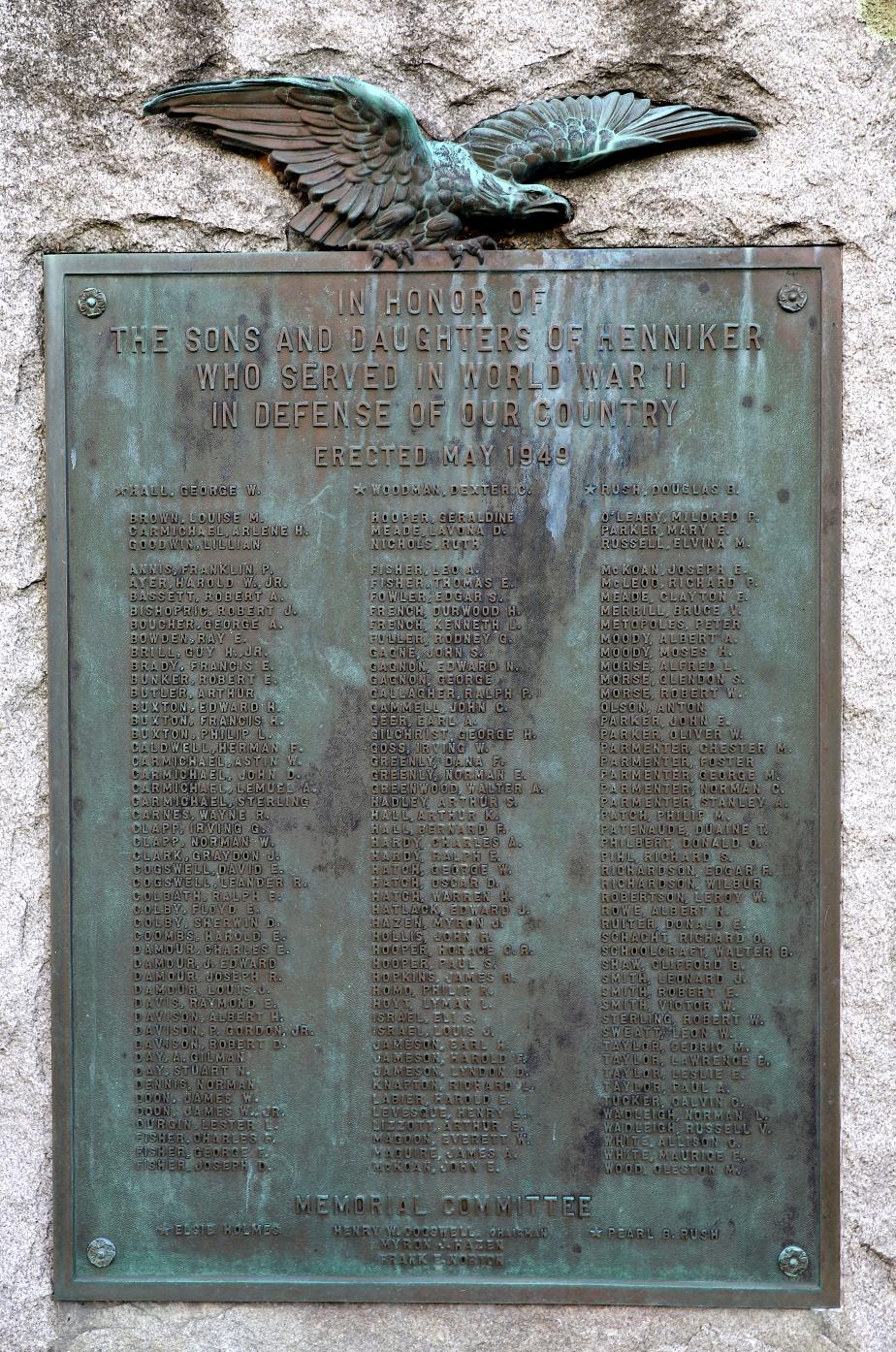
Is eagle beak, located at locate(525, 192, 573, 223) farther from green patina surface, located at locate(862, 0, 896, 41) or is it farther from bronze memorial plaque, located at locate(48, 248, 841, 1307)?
green patina surface, located at locate(862, 0, 896, 41)

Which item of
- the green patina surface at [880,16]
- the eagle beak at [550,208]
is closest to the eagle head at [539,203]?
the eagle beak at [550,208]

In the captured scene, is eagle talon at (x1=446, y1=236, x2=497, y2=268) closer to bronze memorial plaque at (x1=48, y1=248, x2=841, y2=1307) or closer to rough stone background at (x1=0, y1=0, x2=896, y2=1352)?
bronze memorial plaque at (x1=48, y1=248, x2=841, y2=1307)

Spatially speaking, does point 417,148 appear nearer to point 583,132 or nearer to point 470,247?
point 470,247

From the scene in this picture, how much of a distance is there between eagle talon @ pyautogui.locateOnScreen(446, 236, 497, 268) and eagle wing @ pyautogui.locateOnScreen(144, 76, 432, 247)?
15 cm

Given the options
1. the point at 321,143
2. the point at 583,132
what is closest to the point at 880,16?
the point at 583,132

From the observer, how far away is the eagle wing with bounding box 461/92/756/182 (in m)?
3.17

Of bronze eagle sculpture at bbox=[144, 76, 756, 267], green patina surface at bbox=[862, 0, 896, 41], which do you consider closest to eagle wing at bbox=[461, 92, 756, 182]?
bronze eagle sculpture at bbox=[144, 76, 756, 267]

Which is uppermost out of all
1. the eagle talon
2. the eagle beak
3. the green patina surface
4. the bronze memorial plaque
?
the green patina surface

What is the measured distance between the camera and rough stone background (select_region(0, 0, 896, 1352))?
10.4 feet

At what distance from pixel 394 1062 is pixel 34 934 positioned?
1061 millimetres

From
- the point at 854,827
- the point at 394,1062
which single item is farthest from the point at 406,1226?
the point at 854,827

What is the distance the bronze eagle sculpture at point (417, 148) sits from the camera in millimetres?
3170

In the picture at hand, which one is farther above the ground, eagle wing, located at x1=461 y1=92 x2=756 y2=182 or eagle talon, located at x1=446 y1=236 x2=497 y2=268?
eagle wing, located at x1=461 y1=92 x2=756 y2=182

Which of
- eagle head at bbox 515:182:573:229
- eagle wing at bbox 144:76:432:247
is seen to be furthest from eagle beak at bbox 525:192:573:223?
eagle wing at bbox 144:76:432:247
